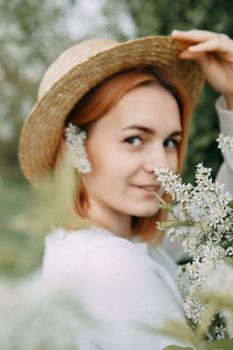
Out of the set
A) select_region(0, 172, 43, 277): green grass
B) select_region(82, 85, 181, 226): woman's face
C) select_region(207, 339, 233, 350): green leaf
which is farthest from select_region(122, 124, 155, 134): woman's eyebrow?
select_region(0, 172, 43, 277): green grass

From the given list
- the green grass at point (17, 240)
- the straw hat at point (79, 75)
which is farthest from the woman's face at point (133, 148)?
the green grass at point (17, 240)

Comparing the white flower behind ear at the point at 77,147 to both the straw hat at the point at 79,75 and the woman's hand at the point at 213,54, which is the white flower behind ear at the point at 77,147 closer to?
the straw hat at the point at 79,75

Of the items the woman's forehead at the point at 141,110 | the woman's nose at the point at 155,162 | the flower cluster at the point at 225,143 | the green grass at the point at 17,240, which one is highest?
the woman's forehead at the point at 141,110

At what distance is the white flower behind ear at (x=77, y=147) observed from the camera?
5.68 ft

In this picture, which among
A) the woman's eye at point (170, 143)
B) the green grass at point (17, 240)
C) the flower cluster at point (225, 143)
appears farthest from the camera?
the woman's eye at point (170, 143)

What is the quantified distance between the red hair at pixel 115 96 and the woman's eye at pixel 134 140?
0.36ft

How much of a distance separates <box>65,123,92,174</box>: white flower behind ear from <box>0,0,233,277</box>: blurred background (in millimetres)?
193

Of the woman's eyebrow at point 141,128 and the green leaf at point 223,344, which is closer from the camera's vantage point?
the green leaf at point 223,344

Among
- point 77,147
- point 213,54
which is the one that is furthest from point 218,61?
point 77,147

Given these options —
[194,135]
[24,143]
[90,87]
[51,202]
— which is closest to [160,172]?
[51,202]

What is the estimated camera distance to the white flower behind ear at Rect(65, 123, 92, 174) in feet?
5.68

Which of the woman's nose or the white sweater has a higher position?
the woman's nose

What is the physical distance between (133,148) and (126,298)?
48 cm

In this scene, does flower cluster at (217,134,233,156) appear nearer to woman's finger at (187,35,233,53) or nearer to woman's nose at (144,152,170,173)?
woman's nose at (144,152,170,173)
